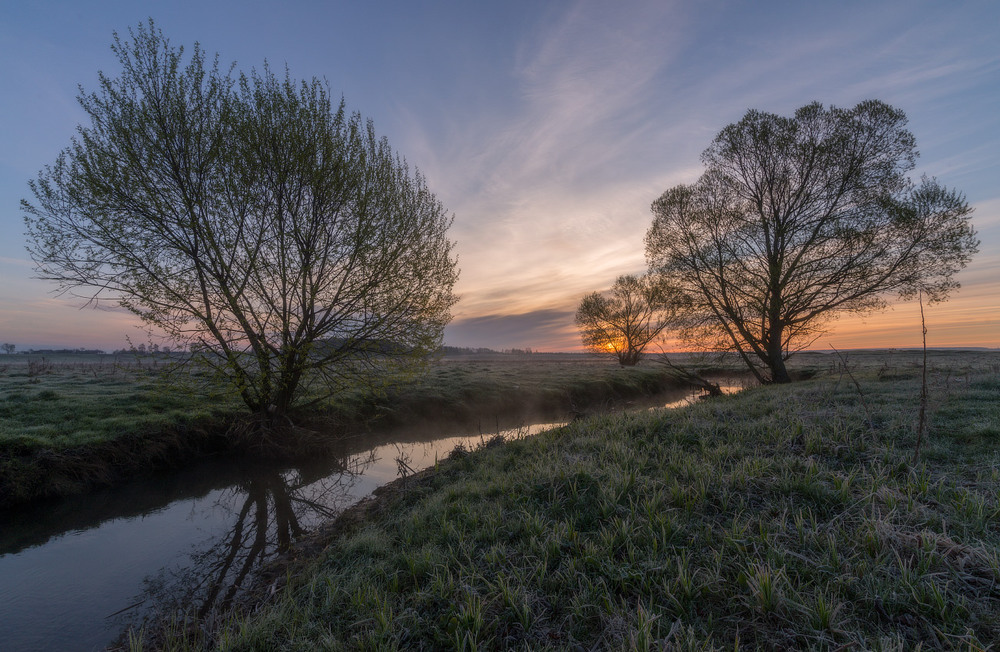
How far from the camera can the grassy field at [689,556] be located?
9.45 feet

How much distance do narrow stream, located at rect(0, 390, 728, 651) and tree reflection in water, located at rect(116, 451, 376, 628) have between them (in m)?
0.02

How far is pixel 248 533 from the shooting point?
7.95m

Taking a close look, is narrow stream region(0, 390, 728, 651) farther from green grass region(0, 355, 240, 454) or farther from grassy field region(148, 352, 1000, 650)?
green grass region(0, 355, 240, 454)

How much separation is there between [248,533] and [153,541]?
5.17 feet

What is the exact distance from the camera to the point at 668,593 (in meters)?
3.27

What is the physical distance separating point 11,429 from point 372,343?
8.86m

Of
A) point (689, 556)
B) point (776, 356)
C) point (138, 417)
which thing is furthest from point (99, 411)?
point (776, 356)

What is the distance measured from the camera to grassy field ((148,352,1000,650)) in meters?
2.88

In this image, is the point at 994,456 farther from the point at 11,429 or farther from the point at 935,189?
the point at 11,429

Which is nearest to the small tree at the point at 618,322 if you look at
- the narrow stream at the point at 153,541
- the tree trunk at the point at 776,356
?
the tree trunk at the point at 776,356

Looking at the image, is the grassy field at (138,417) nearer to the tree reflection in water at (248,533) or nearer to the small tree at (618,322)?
the tree reflection in water at (248,533)

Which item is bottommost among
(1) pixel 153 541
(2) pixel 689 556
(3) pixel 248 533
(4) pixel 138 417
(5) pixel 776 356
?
(3) pixel 248 533

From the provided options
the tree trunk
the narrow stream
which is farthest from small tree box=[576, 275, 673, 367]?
the narrow stream

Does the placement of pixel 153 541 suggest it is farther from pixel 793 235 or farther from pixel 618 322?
pixel 618 322
